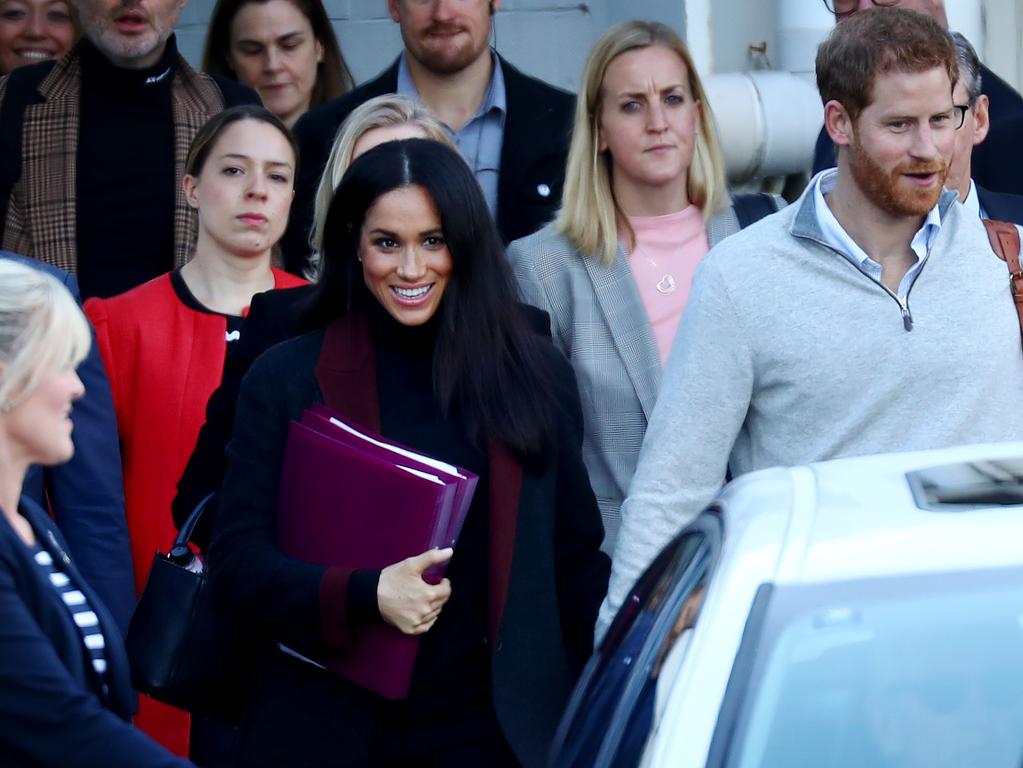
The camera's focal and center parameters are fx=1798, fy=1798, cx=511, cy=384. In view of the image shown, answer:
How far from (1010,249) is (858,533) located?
1548mm

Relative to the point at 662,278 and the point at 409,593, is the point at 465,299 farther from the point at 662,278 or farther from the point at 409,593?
the point at 662,278

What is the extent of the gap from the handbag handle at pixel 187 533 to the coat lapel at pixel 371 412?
0.49m

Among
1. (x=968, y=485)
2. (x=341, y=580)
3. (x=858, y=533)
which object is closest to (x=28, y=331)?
(x=341, y=580)

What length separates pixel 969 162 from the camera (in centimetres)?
433

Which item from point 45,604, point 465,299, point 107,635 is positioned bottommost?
point 107,635

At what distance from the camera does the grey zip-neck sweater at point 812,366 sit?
3428mm

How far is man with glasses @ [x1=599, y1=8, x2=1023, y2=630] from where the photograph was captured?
3.44m

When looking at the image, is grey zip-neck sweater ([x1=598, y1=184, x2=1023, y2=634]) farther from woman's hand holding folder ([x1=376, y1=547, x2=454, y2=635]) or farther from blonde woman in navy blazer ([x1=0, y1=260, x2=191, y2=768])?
blonde woman in navy blazer ([x1=0, y1=260, x2=191, y2=768])

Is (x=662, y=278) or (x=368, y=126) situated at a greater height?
(x=368, y=126)

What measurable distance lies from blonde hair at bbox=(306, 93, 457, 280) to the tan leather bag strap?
52.4 inches

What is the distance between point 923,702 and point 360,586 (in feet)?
4.39

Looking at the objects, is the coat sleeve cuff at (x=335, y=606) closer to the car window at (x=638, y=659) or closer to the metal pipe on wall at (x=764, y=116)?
the car window at (x=638, y=659)

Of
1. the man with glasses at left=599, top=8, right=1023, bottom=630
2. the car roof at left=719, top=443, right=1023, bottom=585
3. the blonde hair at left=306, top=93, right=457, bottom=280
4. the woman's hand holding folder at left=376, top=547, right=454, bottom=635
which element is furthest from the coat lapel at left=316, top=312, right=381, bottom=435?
the car roof at left=719, top=443, right=1023, bottom=585

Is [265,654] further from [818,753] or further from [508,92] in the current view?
[508,92]
